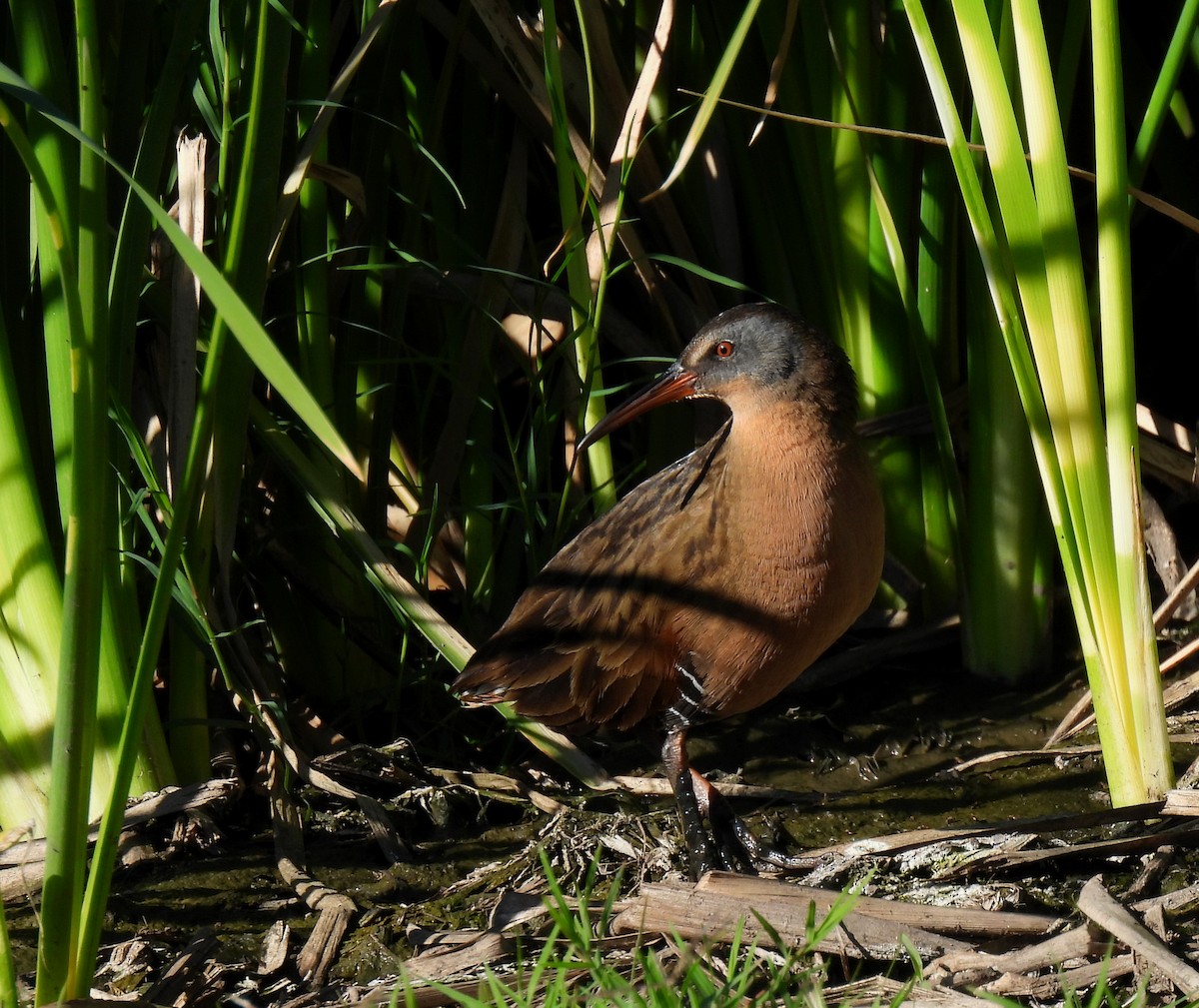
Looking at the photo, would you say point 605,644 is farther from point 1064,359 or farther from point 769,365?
point 1064,359

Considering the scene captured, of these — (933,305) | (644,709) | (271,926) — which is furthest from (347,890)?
Answer: (933,305)

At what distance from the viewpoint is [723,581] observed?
2838mm

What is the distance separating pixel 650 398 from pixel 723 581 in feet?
1.81

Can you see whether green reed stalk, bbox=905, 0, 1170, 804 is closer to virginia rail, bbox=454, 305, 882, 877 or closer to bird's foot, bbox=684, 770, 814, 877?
virginia rail, bbox=454, 305, 882, 877

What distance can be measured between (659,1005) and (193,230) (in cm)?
164

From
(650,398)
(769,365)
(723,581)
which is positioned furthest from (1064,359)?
(650,398)

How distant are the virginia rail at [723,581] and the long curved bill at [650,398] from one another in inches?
1.2

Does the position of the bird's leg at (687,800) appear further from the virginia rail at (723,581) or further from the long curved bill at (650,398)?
the long curved bill at (650,398)

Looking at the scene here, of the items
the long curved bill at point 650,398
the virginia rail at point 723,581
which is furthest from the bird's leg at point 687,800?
the long curved bill at point 650,398

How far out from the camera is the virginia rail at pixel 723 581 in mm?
2777

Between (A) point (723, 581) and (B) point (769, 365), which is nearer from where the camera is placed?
(A) point (723, 581)

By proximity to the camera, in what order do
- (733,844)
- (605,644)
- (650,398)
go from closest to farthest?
(733,844), (605,644), (650,398)

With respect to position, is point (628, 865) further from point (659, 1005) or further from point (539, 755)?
point (659, 1005)

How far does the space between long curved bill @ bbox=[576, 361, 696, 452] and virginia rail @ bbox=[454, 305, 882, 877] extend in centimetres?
3
